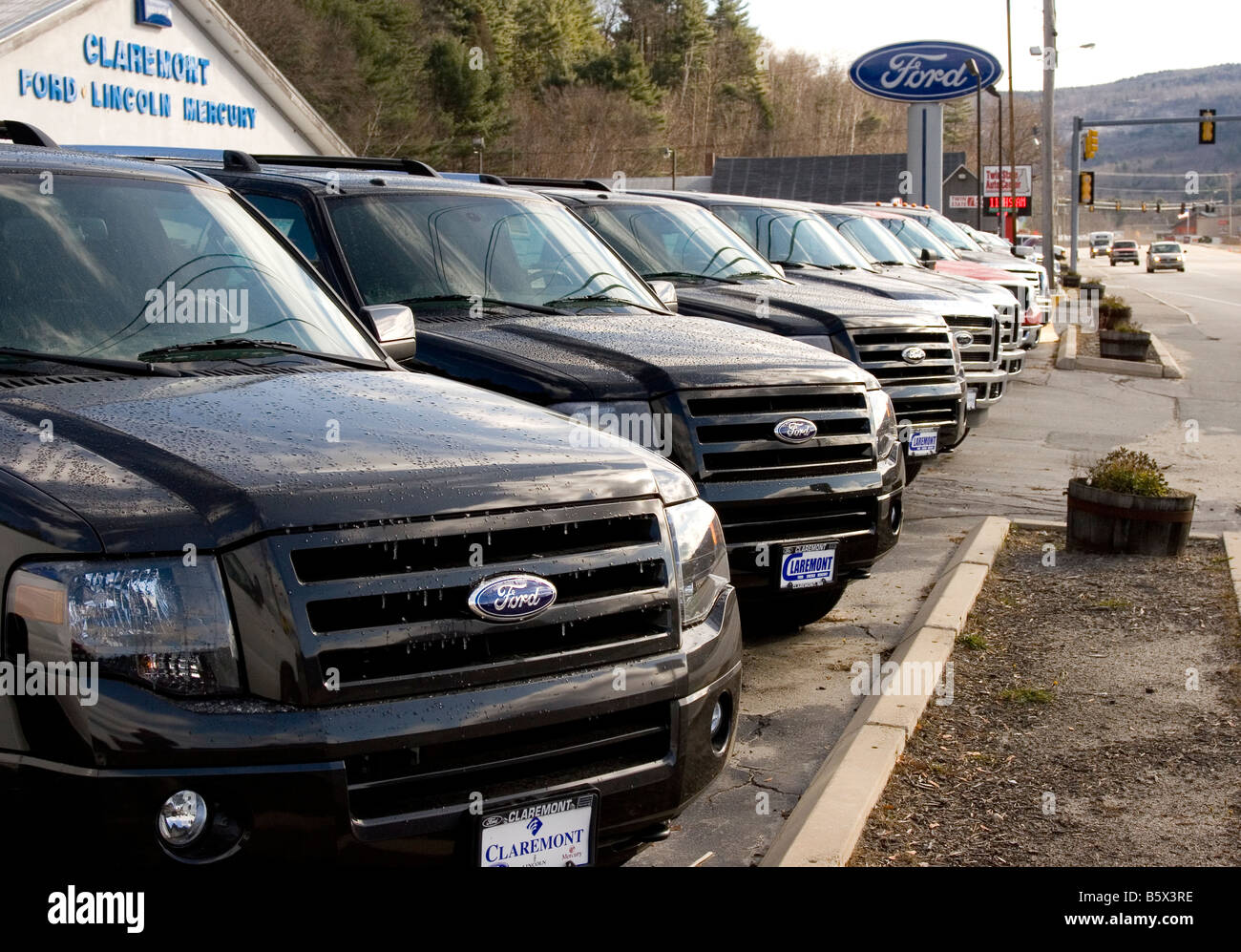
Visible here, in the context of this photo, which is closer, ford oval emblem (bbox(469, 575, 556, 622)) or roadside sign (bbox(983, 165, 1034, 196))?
ford oval emblem (bbox(469, 575, 556, 622))

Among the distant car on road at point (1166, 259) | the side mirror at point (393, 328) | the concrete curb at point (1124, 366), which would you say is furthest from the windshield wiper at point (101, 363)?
the distant car on road at point (1166, 259)

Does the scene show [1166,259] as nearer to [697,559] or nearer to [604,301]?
[604,301]

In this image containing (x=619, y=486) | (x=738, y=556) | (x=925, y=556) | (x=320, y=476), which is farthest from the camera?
(x=925, y=556)

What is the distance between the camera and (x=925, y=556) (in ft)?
29.3

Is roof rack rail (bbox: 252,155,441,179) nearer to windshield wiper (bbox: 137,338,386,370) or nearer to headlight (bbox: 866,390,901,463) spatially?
headlight (bbox: 866,390,901,463)

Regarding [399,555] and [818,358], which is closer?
[399,555]

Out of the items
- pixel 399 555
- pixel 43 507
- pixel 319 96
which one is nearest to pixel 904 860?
pixel 399 555

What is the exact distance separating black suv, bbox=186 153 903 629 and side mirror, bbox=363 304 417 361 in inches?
49.7

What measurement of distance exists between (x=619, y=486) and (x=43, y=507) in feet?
4.30

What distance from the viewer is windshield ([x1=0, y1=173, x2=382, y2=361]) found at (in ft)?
13.0

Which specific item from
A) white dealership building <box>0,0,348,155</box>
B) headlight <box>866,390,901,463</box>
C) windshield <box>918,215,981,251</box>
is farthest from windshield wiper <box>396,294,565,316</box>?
windshield <box>918,215,981,251</box>

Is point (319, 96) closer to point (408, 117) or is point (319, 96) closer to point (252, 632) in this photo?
point (408, 117)

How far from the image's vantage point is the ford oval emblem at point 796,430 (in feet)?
20.6
